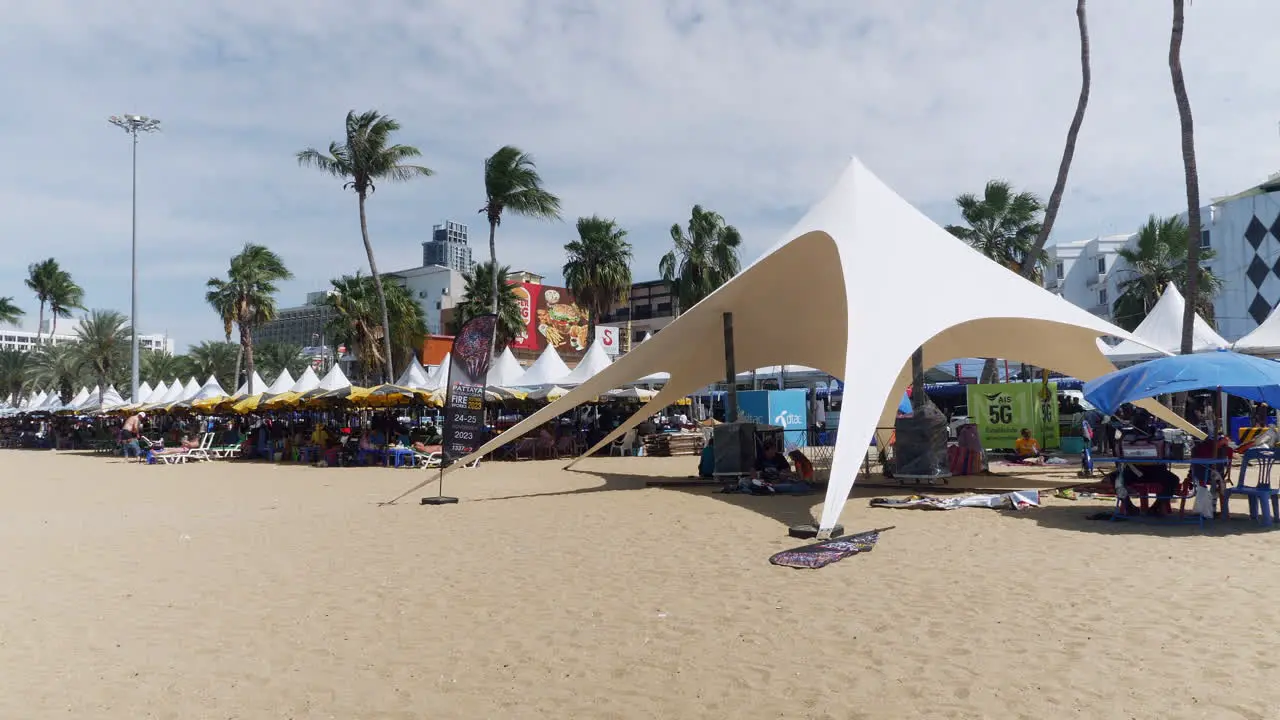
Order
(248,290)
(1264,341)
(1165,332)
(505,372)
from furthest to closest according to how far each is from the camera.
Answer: (248,290), (505,372), (1165,332), (1264,341)

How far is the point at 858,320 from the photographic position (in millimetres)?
8969

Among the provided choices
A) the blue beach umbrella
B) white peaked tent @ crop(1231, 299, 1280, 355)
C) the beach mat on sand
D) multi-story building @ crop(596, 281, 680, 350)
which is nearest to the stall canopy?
white peaked tent @ crop(1231, 299, 1280, 355)

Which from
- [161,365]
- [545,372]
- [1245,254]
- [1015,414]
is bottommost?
[1015,414]

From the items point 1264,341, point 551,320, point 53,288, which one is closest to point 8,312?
point 53,288

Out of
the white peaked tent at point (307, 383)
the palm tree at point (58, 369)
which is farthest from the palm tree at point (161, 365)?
the white peaked tent at point (307, 383)

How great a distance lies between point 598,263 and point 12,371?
4851 centimetres

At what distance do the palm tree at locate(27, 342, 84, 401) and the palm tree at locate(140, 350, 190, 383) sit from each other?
A: 33.3 ft

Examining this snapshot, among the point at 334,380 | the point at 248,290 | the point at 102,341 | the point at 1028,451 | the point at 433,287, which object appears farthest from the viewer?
the point at 433,287

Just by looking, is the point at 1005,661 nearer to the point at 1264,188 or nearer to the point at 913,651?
the point at 913,651

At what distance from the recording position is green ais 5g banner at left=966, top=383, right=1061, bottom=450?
60.4ft

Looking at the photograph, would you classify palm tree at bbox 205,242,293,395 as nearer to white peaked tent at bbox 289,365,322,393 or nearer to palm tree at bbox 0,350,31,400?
white peaked tent at bbox 289,365,322,393

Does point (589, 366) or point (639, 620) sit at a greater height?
point (589, 366)

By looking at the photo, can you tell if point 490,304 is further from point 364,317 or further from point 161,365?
point 161,365

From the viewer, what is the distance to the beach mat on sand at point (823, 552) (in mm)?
6488
